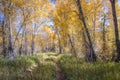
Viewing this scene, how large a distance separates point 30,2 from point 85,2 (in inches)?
262

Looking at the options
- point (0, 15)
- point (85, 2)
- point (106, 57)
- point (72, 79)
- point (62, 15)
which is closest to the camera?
point (72, 79)

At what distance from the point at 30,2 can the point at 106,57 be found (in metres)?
12.6

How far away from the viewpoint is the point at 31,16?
94.0ft

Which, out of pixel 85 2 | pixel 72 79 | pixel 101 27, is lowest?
pixel 72 79

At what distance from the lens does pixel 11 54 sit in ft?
59.8

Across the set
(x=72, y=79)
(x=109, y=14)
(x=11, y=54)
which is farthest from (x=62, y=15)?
(x=72, y=79)

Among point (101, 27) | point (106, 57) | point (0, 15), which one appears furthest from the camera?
point (101, 27)

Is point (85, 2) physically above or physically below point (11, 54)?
above

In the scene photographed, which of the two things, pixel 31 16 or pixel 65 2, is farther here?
pixel 31 16

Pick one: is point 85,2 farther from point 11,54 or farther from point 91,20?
point 11,54

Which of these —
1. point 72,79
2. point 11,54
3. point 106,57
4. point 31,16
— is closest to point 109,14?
point 31,16

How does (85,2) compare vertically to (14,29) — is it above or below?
above

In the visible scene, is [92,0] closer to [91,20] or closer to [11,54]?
[91,20]

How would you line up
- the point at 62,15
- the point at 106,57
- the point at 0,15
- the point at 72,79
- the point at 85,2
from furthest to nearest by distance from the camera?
the point at 62,15 < the point at 0,15 < the point at 85,2 < the point at 106,57 < the point at 72,79
